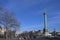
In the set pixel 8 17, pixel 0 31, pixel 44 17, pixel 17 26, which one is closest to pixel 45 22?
pixel 44 17

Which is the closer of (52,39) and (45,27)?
(52,39)

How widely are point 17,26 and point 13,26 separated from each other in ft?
5.99

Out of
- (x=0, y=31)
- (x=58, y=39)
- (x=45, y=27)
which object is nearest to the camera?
(x=58, y=39)

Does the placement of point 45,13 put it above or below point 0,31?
above

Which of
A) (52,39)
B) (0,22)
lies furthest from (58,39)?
(0,22)

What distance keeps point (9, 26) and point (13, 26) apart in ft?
4.59

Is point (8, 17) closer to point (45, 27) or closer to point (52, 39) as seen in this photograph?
point (45, 27)

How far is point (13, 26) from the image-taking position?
5644cm

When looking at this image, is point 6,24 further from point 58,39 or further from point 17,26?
point 58,39

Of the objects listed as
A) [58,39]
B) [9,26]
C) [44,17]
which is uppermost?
[44,17]

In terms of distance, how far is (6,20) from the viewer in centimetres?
5409

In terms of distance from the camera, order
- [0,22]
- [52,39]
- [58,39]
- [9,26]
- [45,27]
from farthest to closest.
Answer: [45,27] → [9,26] → [0,22] → [52,39] → [58,39]

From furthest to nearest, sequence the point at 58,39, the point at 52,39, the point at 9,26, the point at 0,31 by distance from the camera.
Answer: the point at 0,31 → the point at 9,26 → the point at 52,39 → the point at 58,39

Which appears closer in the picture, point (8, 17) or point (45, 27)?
point (8, 17)
